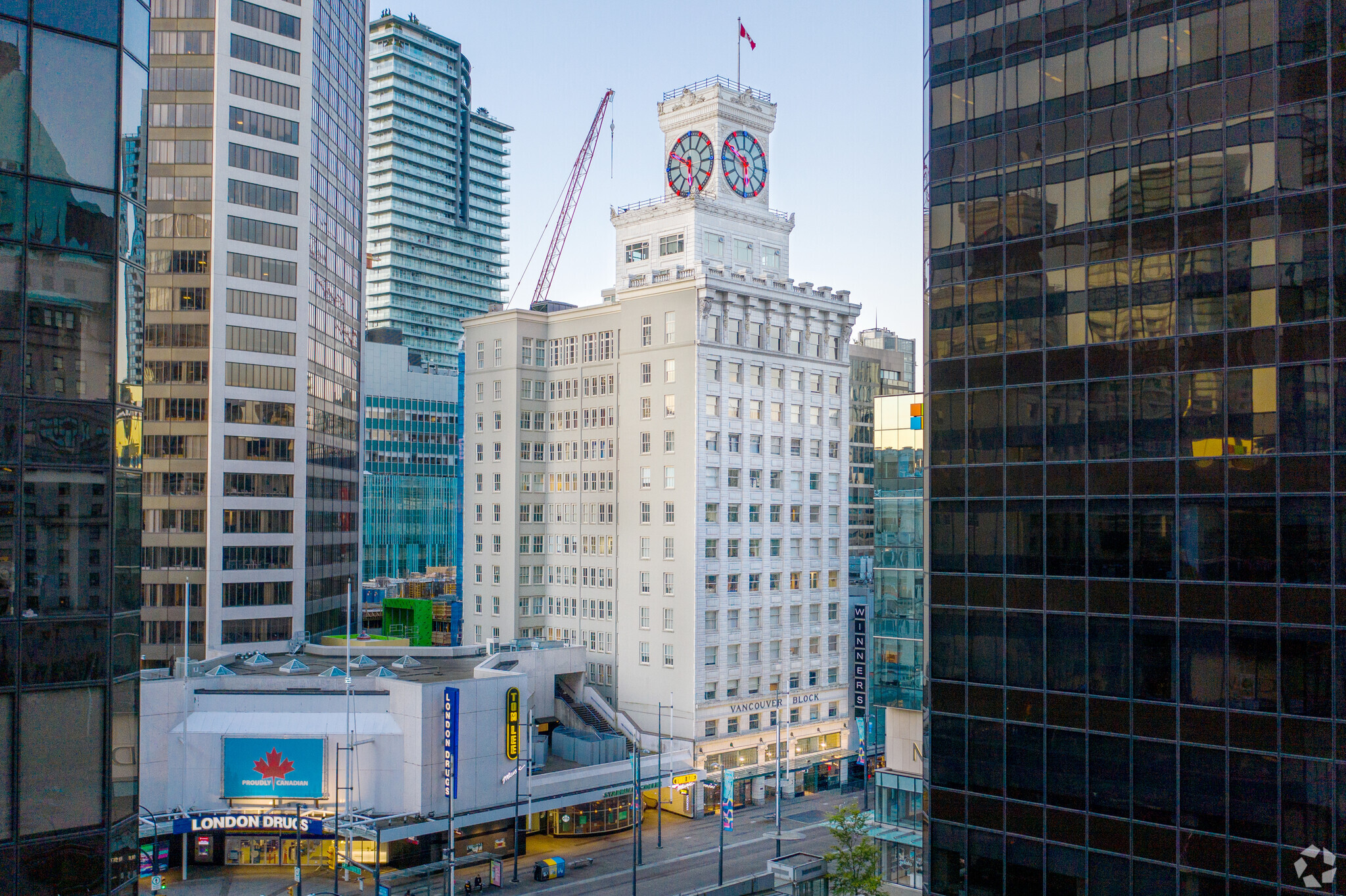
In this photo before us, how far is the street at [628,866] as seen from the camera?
66.9 meters

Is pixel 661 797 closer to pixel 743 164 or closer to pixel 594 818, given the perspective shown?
pixel 594 818

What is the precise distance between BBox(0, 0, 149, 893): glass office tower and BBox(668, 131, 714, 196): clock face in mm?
88190

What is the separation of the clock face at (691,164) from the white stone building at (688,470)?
193 mm

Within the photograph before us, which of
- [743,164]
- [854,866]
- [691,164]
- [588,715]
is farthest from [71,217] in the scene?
[743,164]

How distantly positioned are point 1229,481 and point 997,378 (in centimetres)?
985

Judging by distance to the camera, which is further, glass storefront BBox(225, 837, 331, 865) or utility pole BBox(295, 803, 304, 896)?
glass storefront BBox(225, 837, 331, 865)

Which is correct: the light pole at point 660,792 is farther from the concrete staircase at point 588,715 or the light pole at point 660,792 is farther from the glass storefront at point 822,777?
the glass storefront at point 822,777

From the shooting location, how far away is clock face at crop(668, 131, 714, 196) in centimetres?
10612

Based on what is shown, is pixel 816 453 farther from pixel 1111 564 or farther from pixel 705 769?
pixel 1111 564

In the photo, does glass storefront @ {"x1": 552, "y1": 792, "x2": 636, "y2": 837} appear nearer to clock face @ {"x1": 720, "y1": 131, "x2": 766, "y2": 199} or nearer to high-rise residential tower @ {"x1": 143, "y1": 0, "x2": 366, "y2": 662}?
high-rise residential tower @ {"x1": 143, "y1": 0, "x2": 366, "y2": 662}

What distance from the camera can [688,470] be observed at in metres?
93.0

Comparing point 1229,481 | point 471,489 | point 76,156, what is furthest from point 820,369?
point 76,156

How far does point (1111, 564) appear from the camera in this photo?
4166 centimetres

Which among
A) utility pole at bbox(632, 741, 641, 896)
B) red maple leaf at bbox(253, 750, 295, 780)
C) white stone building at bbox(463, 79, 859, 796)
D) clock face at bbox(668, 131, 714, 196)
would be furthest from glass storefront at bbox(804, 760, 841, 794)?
clock face at bbox(668, 131, 714, 196)
